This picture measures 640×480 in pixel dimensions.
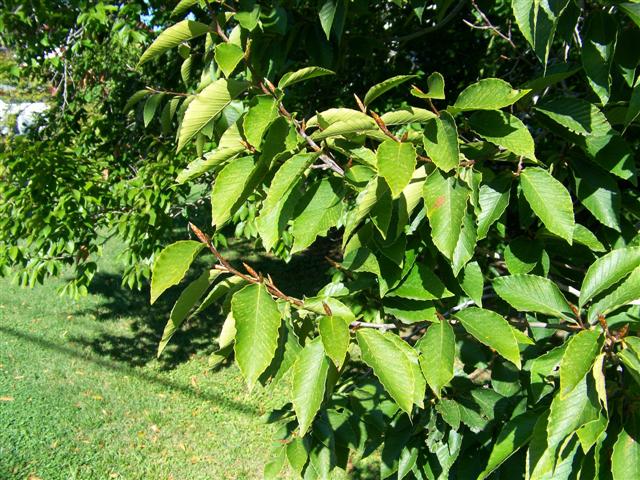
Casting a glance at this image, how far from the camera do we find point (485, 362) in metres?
1.67

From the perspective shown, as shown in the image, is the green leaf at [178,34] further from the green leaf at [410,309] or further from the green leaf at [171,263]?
the green leaf at [410,309]

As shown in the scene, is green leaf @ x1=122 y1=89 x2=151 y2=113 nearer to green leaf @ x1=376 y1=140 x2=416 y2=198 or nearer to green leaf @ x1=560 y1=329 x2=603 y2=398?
green leaf @ x1=376 y1=140 x2=416 y2=198

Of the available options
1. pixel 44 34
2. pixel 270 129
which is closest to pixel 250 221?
pixel 44 34

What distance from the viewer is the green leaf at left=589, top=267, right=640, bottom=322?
45.6 inches

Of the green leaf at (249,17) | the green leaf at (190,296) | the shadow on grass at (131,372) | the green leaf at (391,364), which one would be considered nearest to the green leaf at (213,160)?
the green leaf at (190,296)

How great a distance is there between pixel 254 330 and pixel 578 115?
2.82 feet

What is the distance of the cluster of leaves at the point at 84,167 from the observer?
3.54 m

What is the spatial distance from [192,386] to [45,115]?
2865 mm

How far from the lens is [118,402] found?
17.4 ft

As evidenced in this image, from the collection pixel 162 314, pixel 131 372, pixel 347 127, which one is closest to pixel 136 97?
pixel 347 127

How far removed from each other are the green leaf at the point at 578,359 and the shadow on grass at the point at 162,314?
558 centimetres

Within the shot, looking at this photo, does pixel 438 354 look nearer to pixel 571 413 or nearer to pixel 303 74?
pixel 571 413

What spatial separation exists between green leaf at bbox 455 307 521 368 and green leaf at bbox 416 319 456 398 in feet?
0.15

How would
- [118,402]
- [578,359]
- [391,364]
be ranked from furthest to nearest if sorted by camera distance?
1. [118,402]
2. [391,364]
3. [578,359]
